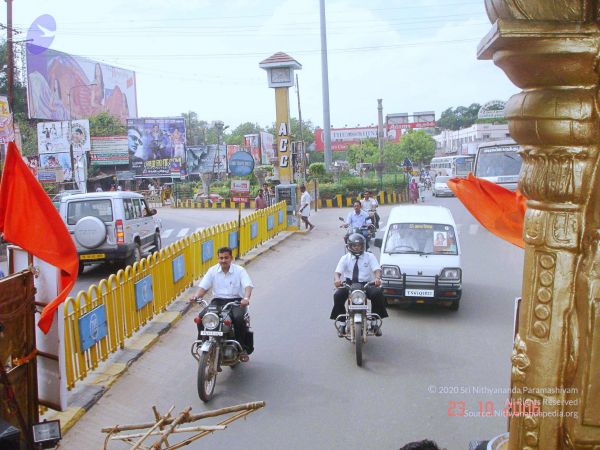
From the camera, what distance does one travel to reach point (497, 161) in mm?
19688

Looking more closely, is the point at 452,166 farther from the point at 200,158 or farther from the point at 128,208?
the point at 128,208

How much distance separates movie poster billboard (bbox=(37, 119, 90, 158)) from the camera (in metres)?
30.5

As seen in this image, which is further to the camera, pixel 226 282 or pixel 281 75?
pixel 281 75

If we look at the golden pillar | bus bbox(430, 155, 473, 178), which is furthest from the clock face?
the golden pillar

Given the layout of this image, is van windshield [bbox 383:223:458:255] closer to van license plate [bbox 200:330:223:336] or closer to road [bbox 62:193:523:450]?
road [bbox 62:193:523:450]

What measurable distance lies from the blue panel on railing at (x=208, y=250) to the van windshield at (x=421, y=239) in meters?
3.80

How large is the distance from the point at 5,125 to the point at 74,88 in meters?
32.9

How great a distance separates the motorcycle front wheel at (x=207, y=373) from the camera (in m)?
5.61

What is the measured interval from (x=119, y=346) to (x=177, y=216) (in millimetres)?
22774

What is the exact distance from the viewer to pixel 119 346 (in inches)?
283

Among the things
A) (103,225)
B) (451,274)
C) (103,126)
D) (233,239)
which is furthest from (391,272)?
(103,126)

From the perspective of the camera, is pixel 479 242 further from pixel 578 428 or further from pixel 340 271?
pixel 578 428

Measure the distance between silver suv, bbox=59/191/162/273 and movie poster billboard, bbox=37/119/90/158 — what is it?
19.5 meters

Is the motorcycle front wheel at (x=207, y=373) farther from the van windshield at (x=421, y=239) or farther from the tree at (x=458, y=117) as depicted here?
the tree at (x=458, y=117)
